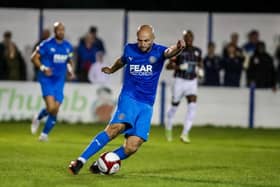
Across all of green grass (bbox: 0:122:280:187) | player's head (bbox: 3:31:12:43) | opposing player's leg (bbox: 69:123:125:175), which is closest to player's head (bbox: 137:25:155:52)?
opposing player's leg (bbox: 69:123:125:175)

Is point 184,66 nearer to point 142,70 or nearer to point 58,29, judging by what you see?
point 58,29

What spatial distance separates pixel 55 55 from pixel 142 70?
20.3ft

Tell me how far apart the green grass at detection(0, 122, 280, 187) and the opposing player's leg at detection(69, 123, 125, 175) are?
17cm

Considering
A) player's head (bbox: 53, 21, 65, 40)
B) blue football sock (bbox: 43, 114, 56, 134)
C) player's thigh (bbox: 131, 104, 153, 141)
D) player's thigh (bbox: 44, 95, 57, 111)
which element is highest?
player's head (bbox: 53, 21, 65, 40)

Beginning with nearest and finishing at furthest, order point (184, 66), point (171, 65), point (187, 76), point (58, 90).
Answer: point (58, 90) → point (171, 65) → point (184, 66) → point (187, 76)

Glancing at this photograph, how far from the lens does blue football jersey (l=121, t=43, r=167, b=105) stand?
40.5 feet

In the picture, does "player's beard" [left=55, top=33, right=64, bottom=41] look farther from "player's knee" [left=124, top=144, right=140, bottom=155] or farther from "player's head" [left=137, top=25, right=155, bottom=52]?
"player's knee" [left=124, top=144, right=140, bottom=155]

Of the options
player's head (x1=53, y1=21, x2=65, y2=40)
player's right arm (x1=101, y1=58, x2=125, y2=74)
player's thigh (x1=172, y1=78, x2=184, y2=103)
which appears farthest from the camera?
player's thigh (x1=172, y1=78, x2=184, y2=103)

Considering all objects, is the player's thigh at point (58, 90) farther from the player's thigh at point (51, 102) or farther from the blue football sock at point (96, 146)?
the blue football sock at point (96, 146)

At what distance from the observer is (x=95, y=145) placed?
12.0 meters

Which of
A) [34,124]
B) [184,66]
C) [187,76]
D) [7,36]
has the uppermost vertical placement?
[7,36]

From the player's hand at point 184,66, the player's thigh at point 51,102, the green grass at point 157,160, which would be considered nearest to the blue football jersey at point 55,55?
the player's thigh at point 51,102

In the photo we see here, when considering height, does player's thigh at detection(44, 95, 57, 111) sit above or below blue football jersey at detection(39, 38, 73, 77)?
below

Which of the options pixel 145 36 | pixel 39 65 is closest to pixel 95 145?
Result: pixel 145 36
